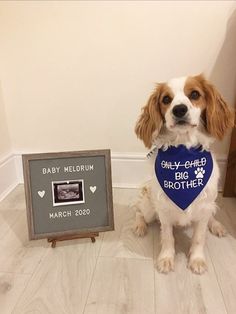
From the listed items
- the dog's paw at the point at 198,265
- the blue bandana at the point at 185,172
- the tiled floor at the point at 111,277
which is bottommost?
the tiled floor at the point at 111,277

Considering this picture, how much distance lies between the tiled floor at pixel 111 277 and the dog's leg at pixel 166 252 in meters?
0.04

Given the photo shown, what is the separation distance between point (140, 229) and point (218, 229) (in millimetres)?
391

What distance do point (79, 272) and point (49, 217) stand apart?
278 millimetres

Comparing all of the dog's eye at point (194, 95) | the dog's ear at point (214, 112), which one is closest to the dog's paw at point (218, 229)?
the dog's ear at point (214, 112)

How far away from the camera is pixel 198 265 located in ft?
3.87

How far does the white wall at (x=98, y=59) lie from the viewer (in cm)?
157

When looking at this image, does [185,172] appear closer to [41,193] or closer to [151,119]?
[151,119]

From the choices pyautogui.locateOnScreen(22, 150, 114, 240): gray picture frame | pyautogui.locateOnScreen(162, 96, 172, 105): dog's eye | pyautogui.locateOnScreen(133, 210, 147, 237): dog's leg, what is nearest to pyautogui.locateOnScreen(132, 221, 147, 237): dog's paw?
pyautogui.locateOnScreen(133, 210, 147, 237): dog's leg

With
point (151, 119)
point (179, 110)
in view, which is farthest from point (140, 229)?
point (179, 110)

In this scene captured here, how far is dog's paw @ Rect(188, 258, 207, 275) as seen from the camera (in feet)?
3.84

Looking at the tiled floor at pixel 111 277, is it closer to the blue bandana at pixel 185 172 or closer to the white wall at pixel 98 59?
the blue bandana at pixel 185 172

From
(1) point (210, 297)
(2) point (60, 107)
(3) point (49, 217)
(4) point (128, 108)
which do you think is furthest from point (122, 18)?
(1) point (210, 297)

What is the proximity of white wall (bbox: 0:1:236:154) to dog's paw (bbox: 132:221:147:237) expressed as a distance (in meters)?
0.56

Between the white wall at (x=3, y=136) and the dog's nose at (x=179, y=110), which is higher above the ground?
the dog's nose at (x=179, y=110)
